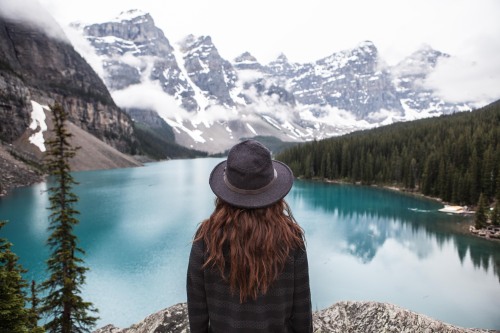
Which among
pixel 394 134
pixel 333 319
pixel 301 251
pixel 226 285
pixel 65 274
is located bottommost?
pixel 65 274

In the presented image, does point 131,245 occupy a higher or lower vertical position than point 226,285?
lower

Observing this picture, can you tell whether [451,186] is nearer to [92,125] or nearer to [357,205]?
[357,205]

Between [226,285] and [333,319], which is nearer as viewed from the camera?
[226,285]

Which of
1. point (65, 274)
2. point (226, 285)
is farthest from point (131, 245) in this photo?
point (226, 285)

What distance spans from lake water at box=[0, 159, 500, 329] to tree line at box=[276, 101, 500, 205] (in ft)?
22.6

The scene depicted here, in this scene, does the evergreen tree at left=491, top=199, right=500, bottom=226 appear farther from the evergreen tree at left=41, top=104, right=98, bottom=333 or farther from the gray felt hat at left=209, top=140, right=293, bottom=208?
the gray felt hat at left=209, top=140, right=293, bottom=208

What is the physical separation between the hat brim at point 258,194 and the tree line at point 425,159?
2215 inches

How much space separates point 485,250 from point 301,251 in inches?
1483

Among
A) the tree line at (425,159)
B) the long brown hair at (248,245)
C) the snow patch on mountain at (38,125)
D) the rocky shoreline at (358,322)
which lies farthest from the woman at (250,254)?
the snow patch on mountain at (38,125)

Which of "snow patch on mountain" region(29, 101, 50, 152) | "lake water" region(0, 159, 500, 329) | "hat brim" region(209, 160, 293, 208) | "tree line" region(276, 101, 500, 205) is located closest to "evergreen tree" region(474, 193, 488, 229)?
"lake water" region(0, 159, 500, 329)

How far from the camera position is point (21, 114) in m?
111

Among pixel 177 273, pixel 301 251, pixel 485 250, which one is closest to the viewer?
pixel 301 251

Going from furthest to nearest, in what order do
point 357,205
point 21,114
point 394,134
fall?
point 21,114
point 394,134
point 357,205

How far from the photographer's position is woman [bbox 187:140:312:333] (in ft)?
8.33
